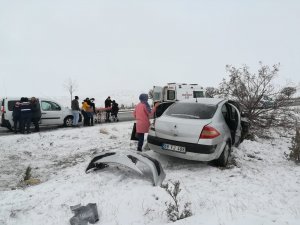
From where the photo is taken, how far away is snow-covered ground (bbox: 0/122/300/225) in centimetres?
413

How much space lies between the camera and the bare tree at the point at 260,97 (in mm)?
11352

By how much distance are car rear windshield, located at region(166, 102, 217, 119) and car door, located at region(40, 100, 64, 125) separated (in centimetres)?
860

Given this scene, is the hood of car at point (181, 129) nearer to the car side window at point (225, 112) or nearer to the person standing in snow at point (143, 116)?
the person standing in snow at point (143, 116)

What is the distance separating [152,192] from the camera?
491 cm

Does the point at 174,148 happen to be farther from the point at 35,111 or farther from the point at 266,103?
the point at 35,111

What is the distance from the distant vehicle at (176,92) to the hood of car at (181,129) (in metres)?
10.4

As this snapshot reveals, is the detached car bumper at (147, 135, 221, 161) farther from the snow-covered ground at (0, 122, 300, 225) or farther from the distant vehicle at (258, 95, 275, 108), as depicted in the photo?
the distant vehicle at (258, 95, 275, 108)

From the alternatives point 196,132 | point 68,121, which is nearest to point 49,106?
point 68,121

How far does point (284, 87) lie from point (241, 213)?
8953 millimetres

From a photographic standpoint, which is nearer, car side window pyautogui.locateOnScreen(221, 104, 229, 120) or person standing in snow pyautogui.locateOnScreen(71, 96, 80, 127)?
car side window pyautogui.locateOnScreen(221, 104, 229, 120)

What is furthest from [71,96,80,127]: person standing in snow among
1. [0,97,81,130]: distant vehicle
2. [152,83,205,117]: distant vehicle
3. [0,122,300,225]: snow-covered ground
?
[0,122,300,225]: snow-covered ground

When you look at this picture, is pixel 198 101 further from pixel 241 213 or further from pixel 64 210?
pixel 64 210

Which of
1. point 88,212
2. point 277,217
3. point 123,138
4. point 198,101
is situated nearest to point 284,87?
point 198,101

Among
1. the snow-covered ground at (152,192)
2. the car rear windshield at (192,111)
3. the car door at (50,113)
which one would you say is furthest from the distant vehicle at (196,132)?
the car door at (50,113)
